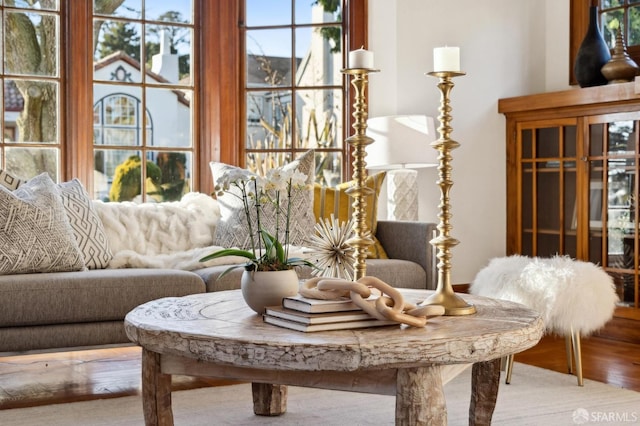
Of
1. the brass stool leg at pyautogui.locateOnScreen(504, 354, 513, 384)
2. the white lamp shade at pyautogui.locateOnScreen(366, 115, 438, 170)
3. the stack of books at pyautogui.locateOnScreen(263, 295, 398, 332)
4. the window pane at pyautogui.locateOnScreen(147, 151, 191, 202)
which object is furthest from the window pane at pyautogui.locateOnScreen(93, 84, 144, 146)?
the stack of books at pyautogui.locateOnScreen(263, 295, 398, 332)

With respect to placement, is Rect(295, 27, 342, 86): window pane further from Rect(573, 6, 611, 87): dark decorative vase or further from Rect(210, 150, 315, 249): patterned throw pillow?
Rect(573, 6, 611, 87): dark decorative vase

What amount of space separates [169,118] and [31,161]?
0.81 meters

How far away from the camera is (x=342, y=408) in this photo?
118 inches

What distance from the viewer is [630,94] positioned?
4477mm

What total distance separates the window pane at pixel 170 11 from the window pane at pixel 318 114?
2.67 feet

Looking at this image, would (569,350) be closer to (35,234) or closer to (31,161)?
(35,234)

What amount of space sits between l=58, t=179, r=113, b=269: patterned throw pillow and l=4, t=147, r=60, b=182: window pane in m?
0.78

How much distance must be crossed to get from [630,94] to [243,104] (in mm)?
2190

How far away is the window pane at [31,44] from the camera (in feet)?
15.1

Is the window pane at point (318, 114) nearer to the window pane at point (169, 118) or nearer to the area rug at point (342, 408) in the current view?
the window pane at point (169, 118)

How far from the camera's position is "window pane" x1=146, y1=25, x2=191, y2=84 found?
4910 millimetres

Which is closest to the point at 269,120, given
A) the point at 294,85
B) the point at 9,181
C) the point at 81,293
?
the point at 294,85

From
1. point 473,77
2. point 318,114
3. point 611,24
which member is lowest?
point 318,114

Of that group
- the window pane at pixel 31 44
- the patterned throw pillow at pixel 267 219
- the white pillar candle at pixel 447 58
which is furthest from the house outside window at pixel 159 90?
the white pillar candle at pixel 447 58
